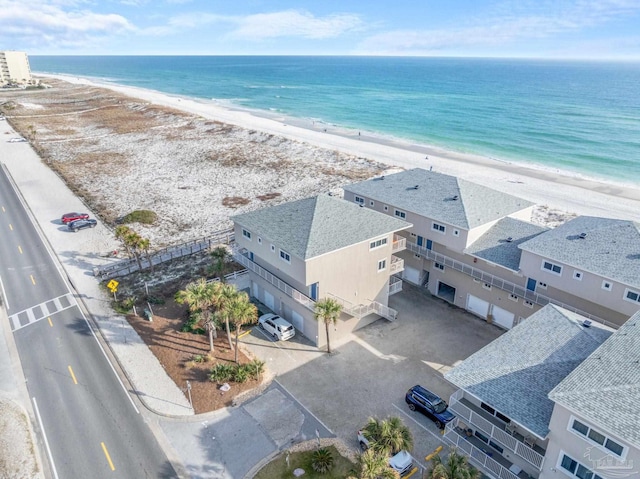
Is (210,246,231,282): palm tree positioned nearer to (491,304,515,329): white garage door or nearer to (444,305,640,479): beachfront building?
(491,304,515,329): white garage door

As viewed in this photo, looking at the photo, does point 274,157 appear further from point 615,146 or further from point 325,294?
point 615,146

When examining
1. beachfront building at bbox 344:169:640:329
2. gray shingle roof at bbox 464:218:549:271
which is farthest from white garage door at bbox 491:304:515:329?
gray shingle roof at bbox 464:218:549:271

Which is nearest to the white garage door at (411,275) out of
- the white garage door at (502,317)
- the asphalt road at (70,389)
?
the white garage door at (502,317)

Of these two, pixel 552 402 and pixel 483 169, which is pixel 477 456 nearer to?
pixel 552 402

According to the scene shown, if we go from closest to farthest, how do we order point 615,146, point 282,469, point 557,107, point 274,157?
point 282,469 < point 274,157 < point 615,146 < point 557,107

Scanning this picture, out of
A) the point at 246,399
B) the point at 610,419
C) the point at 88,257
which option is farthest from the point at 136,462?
the point at 88,257

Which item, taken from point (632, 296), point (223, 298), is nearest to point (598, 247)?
point (632, 296)
